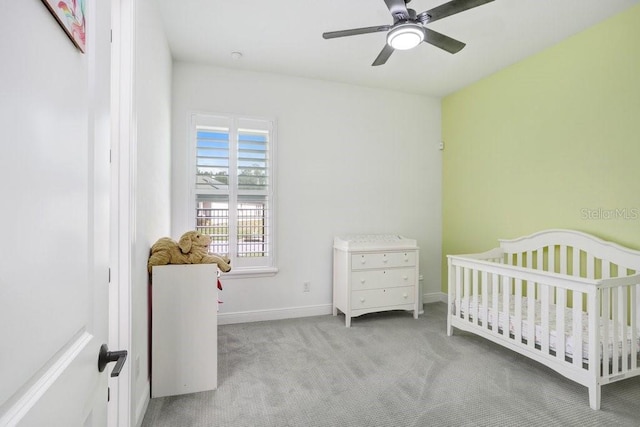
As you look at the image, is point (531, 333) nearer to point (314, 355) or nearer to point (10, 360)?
point (314, 355)

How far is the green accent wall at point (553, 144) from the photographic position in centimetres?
248

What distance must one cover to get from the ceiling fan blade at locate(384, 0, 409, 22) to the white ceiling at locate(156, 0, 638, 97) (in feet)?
1.70

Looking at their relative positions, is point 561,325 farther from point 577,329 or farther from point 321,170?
point 321,170

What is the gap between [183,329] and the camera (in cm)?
211

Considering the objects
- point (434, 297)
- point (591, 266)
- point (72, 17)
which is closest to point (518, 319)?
point (591, 266)

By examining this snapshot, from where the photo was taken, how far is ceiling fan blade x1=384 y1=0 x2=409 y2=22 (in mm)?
1852

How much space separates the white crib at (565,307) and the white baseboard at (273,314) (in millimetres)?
1379

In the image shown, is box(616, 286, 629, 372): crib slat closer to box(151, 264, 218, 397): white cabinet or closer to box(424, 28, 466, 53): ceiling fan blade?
box(424, 28, 466, 53): ceiling fan blade

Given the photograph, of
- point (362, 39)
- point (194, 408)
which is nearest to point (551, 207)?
point (362, 39)

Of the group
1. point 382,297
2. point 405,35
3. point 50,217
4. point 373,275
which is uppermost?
point 405,35

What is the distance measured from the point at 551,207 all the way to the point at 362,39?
2.29m

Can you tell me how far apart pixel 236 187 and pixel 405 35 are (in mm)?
2137

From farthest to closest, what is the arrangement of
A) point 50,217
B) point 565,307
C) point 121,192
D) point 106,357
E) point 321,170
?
point 321,170 < point 565,307 < point 121,192 < point 106,357 < point 50,217

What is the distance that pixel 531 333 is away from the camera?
2377mm
